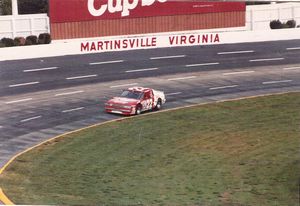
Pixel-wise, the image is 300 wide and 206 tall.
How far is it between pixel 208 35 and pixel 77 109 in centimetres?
2426

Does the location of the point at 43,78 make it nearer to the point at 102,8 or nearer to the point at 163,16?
the point at 102,8

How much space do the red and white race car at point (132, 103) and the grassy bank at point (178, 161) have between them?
2.58 ft

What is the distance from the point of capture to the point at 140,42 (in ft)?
169

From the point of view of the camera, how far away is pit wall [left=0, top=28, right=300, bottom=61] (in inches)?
1975

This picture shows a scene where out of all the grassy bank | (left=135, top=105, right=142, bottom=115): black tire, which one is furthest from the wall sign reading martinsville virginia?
the grassy bank

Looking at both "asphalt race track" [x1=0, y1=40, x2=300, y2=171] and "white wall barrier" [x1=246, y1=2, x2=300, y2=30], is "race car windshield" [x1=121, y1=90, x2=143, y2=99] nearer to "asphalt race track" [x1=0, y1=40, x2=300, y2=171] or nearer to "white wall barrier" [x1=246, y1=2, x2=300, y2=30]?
"asphalt race track" [x1=0, y1=40, x2=300, y2=171]

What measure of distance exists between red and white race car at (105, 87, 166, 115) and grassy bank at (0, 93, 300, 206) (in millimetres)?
786

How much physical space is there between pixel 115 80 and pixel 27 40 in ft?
45.1

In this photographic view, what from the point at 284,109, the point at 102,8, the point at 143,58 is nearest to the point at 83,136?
the point at 284,109

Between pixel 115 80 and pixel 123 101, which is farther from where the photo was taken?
pixel 115 80

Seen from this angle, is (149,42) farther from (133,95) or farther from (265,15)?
(133,95)

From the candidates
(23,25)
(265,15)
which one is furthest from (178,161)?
(265,15)

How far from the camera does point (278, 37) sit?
61438mm

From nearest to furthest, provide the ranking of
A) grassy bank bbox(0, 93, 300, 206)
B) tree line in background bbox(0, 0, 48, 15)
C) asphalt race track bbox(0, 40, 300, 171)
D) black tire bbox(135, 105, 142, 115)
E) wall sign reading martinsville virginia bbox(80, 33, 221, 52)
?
1. grassy bank bbox(0, 93, 300, 206)
2. asphalt race track bbox(0, 40, 300, 171)
3. black tire bbox(135, 105, 142, 115)
4. wall sign reading martinsville virginia bbox(80, 33, 221, 52)
5. tree line in background bbox(0, 0, 48, 15)
